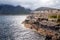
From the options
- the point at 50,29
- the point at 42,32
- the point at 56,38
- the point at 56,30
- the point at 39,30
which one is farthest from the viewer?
the point at 39,30

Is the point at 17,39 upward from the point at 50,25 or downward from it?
downward

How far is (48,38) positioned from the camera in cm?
5916

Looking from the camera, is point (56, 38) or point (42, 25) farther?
point (42, 25)

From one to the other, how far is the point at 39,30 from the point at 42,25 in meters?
3.78

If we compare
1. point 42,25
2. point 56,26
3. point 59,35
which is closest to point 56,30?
point 56,26

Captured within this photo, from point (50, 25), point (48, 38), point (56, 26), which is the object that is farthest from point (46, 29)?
point (48, 38)

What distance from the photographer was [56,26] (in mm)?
64625

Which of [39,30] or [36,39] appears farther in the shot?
[39,30]

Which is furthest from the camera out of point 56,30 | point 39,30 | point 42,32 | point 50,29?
point 39,30

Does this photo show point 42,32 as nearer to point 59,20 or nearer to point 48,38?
point 59,20

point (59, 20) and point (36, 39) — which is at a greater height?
point (59, 20)

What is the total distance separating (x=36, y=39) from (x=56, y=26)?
9.84 m

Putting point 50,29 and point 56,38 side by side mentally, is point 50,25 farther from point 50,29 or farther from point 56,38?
point 56,38

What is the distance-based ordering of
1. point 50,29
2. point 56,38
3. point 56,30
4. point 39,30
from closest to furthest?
point 56,38, point 56,30, point 50,29, point 39,30
